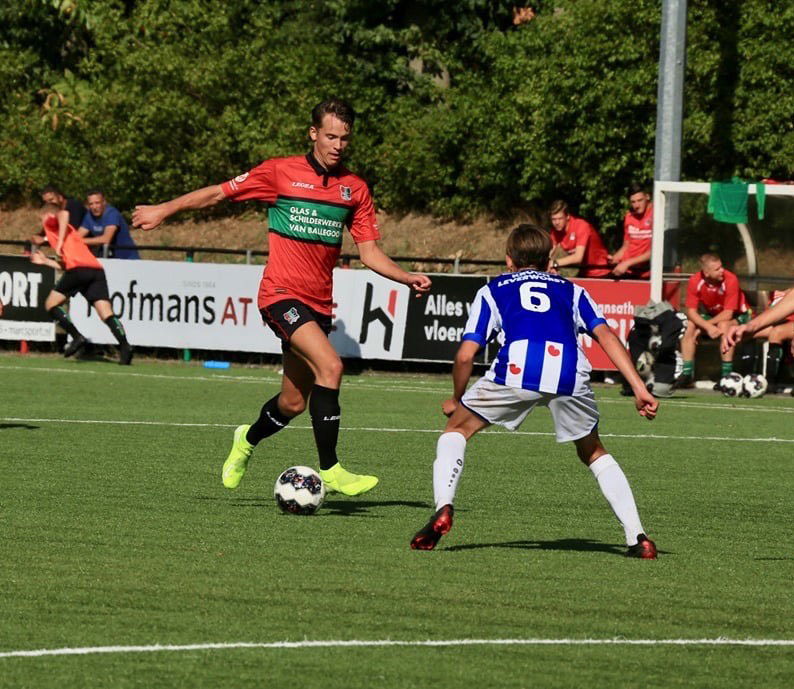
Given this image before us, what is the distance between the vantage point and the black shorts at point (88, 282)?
21141 millimetres

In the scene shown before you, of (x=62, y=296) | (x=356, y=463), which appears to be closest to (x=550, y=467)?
(x=356, y=463)

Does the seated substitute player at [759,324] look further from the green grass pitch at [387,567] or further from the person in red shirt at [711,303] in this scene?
the person in red shirt at [711,303]

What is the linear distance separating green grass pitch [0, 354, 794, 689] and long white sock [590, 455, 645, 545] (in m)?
0.16

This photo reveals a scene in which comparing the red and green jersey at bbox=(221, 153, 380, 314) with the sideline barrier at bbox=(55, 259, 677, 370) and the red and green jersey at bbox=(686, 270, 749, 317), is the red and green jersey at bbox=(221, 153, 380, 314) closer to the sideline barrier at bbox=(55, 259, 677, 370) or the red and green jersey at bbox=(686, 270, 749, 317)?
the sideline barrier at bbox=(55, 259, 677, 370)

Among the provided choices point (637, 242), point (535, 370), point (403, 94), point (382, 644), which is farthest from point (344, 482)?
point (403, 94)

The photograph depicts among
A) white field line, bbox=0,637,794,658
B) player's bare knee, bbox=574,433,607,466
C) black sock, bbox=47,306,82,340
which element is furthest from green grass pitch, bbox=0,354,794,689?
black sock, bbox=47,306,82,340

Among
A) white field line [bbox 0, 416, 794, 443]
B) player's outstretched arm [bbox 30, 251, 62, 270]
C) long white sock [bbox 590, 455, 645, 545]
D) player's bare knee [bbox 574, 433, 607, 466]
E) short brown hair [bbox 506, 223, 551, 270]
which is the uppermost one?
short brown hair [bbox 506, 223, 551, 270]

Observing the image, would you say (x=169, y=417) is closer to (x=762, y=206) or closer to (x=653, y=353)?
(x=653, y=353)

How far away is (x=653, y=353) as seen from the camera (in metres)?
18.8

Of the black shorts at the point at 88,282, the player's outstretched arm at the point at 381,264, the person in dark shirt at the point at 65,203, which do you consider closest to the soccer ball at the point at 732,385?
the black shorts at the point at 88,282

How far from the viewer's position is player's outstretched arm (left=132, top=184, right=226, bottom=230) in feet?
31.2

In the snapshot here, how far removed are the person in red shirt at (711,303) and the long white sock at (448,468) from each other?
1160 cm

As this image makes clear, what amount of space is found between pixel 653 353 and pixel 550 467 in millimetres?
7057

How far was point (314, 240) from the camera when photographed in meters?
9.74
